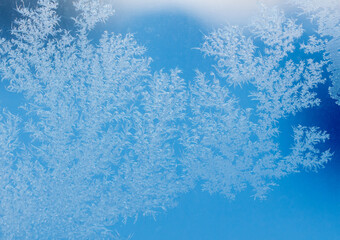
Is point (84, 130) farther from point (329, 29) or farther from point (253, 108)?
point (329, 29)

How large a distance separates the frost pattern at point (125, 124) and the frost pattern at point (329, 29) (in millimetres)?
54

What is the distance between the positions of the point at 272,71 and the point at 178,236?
3.43ft

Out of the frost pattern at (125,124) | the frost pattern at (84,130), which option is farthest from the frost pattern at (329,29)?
the frost pattern at (84,130)

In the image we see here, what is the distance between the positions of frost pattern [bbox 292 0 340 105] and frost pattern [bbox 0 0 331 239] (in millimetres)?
54

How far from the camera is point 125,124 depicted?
4.75ft

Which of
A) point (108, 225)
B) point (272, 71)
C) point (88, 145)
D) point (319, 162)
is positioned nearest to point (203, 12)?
point (272, 71)

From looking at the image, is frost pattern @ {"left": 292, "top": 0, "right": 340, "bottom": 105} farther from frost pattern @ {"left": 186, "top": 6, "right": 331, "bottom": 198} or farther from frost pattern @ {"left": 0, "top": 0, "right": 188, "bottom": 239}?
frost pattern @ {"left": 0, "top": 0, "right": 188, "bottom": 239}

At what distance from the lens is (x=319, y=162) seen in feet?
4.91

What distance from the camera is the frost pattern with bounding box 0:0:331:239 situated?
1404 mm

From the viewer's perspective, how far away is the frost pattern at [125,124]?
140 cm

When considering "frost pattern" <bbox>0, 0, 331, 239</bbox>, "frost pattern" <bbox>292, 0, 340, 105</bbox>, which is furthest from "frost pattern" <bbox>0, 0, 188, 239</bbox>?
"frost pattern" <bbox>292, 0, 340, 105</bbox>

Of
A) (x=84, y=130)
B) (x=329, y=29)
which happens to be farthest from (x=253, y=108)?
(x=84, y=130)

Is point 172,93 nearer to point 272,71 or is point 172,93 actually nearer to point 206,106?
point 206,106

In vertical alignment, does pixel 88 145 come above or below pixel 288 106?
below
